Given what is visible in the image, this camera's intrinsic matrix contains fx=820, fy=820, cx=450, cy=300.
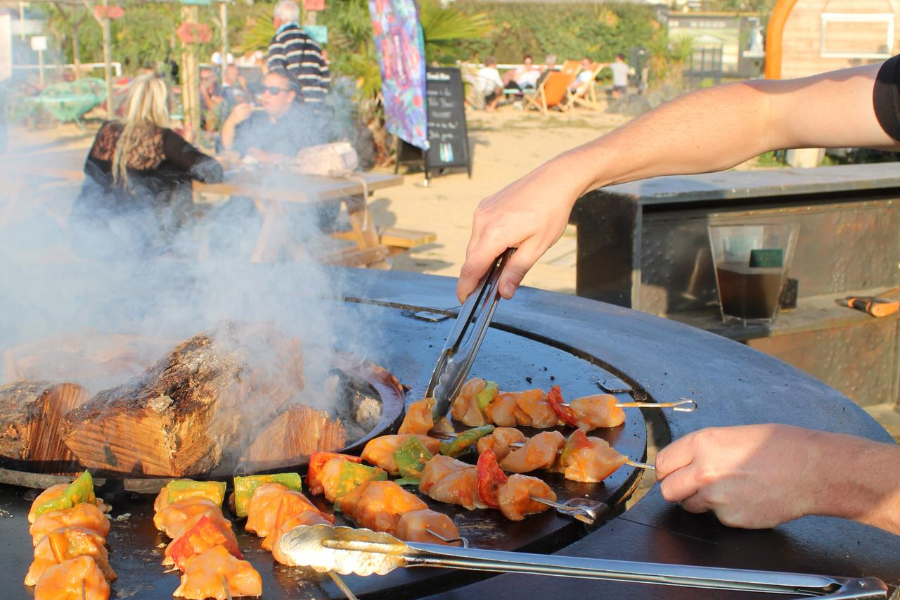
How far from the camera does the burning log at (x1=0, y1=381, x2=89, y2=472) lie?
186cm

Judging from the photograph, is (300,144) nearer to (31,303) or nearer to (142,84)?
(142,84)

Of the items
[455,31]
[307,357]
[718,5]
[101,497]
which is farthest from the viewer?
[718,5]

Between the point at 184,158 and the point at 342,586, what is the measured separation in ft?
18.8

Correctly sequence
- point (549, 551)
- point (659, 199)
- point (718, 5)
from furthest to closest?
1. point (718, 5)
2. point (659, 199)
3. point (549, 551)

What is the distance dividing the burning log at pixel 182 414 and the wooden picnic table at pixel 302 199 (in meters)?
4.45

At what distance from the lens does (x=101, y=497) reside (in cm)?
173

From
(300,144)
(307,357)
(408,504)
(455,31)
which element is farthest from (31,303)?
(455,31)

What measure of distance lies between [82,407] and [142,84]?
200 inches

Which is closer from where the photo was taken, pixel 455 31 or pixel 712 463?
pixel 712 463

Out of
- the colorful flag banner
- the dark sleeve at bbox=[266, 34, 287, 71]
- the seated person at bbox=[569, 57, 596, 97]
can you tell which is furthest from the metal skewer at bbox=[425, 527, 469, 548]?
the seated person at bbox=[569, 57, 596, 97]

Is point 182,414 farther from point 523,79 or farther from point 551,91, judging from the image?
point 523,79

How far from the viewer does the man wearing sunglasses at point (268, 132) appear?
8.08 meters

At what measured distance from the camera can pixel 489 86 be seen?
24594 mm

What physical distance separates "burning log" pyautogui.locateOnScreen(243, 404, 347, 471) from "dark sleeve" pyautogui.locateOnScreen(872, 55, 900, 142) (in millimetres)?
1618
